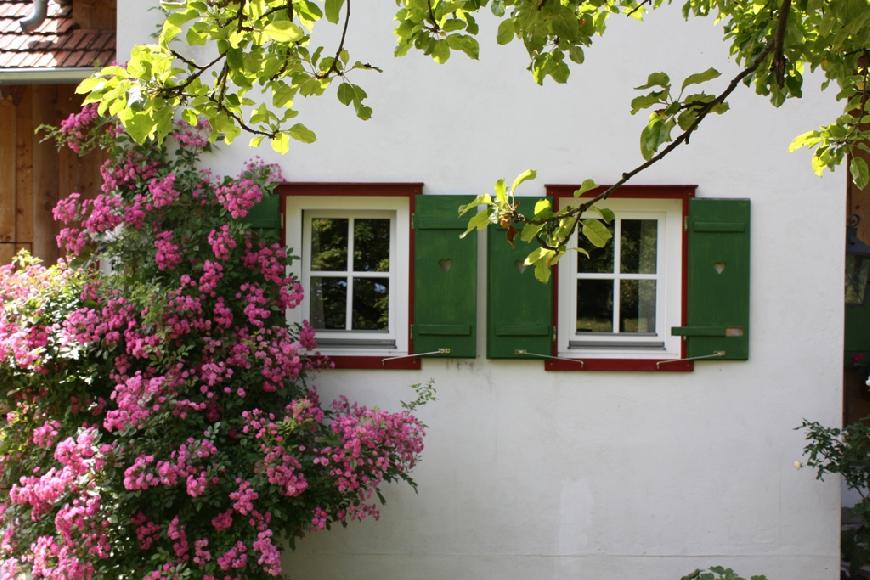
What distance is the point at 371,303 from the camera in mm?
5988

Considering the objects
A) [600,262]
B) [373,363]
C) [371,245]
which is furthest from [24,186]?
[600,262]

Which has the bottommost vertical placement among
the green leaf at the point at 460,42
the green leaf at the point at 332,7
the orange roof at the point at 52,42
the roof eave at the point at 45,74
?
the green leaf at the point at 332,7

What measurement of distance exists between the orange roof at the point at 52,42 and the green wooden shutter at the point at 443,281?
7.73ft

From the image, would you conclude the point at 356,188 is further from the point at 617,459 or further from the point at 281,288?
the point at 617,459

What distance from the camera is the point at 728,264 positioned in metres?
5.70

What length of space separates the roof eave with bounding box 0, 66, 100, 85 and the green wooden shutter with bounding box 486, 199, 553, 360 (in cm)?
282

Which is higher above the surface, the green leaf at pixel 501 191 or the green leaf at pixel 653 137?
the green leaf at pixel 653 137

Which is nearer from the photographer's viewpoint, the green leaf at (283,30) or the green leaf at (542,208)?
the green leaf at (283,30)

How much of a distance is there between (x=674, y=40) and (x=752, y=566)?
319 centimetres

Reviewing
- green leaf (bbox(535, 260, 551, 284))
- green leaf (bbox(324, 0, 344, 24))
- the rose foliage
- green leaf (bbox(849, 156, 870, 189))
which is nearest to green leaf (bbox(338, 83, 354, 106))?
green leaf (bbox(324, 0, 344, 24))

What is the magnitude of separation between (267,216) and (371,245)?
2.23ft

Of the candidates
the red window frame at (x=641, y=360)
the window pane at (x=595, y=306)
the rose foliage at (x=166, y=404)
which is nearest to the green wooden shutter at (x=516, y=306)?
the red window frame at (x=641, y=360)

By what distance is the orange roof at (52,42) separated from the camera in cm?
627

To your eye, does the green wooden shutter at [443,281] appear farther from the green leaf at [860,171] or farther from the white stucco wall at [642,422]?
the green leaf at [860,171]
